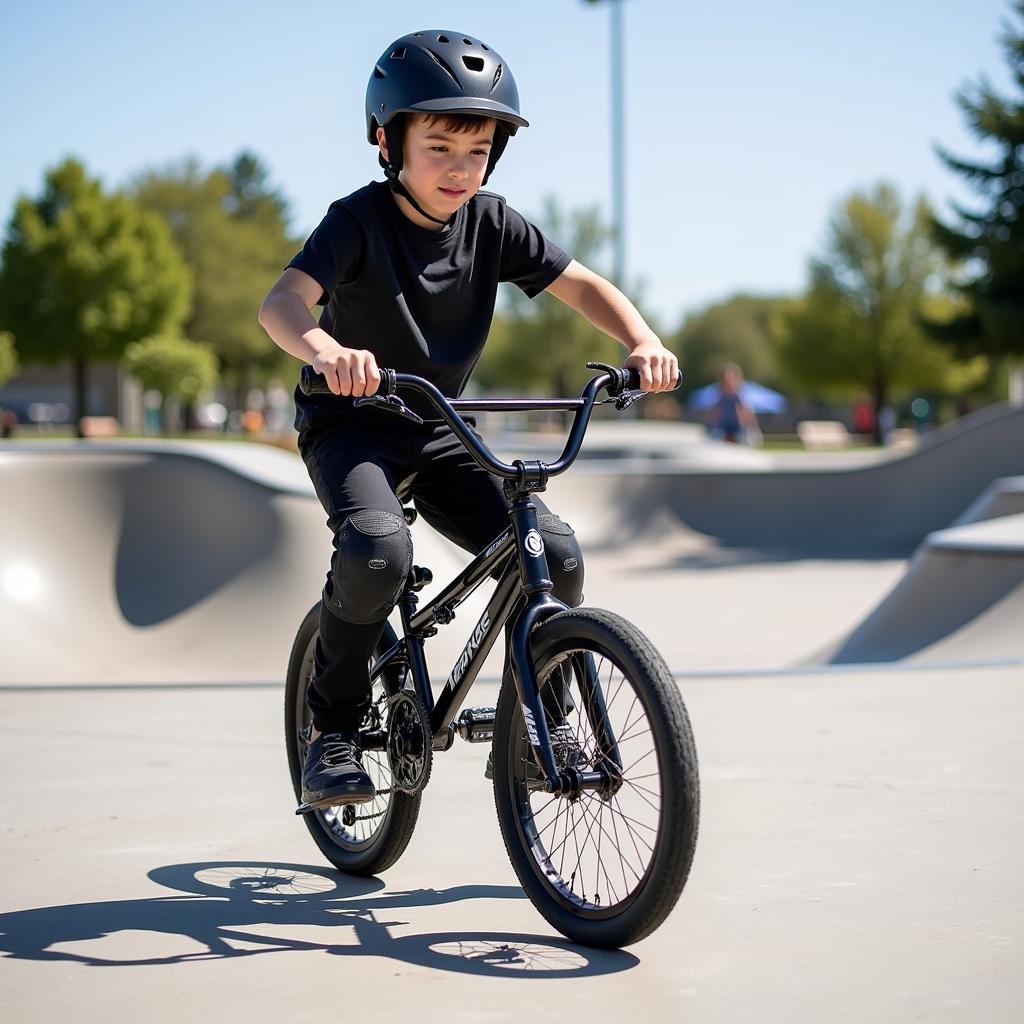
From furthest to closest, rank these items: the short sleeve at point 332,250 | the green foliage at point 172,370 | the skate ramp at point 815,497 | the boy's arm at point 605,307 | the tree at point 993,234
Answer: the green foliage at point 172,370, the tree at point 993,234, the skate ramp at point 815,497, the boy's arm at point 605,307, the short sleeve at point 332,250

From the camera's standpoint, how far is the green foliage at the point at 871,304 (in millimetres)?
63312

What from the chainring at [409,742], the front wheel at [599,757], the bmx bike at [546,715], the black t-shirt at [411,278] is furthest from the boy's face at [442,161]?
the chainring at [409,742]

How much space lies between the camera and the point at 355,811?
4035 mm

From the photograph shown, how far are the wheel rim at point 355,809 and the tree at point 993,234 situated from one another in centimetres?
3022

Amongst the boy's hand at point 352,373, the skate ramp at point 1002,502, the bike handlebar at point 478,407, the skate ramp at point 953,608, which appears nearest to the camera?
the boy's hand at point 352,373

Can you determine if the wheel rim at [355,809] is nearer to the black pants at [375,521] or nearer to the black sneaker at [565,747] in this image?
the black pants at [375,521]

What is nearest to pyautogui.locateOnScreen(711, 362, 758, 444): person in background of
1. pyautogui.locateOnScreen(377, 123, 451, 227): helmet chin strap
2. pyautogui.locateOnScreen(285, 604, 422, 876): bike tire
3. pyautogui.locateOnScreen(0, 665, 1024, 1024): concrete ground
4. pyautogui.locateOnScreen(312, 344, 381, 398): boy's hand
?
pyautogui.locateOnScreen(0, 665, 1024, 1024): concrete ground

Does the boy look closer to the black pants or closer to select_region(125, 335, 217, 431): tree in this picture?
the black pants

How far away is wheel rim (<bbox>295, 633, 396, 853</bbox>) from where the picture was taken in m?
3.86

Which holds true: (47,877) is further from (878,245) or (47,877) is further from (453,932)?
(878,245)

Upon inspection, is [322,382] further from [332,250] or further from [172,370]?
[172,370]

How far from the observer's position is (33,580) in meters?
9.38

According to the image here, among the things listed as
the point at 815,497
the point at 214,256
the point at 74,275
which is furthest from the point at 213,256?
the point at 815,497

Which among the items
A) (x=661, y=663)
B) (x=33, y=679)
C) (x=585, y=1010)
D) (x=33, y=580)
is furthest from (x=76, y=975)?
(x=33, y=580)
